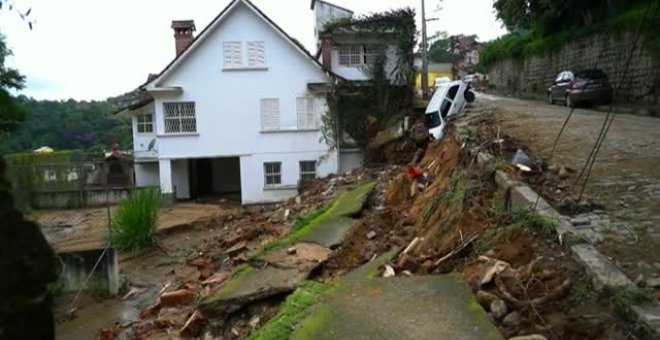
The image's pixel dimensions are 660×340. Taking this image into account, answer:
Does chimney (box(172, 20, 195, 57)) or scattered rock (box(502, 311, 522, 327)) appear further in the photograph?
chimney (box(172, 20, 195, 57))

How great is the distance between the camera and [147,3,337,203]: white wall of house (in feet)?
76.4

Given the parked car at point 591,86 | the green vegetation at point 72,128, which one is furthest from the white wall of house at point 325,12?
the green vegetation at point 72,128

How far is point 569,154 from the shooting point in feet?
27.9

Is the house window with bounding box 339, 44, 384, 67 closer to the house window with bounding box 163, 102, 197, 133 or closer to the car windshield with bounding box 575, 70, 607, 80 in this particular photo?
the house window with bounding box 163, 102, 197, 133

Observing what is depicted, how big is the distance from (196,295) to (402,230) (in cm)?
304

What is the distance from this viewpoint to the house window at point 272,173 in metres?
24.0

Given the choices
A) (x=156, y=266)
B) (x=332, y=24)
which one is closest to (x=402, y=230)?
(x=156, y=266)

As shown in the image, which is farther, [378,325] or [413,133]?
[413,133]

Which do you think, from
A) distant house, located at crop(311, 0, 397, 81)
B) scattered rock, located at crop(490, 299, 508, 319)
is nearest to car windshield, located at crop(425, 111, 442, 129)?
distant house, located at crop(311, 0, 397, 81)

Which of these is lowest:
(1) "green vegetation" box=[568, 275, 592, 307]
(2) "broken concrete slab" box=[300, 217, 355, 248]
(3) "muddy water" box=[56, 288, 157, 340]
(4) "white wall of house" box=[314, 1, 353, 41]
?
(3) "muddy water" box=[56, 288, 157, 340]

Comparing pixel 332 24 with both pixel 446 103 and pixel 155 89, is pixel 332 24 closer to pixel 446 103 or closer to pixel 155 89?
pixel 155 89

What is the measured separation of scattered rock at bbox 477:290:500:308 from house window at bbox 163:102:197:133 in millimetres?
20963

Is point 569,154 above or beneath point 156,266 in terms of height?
above

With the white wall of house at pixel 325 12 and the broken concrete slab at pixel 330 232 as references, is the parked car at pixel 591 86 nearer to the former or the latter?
the white wall of house at pixel 325 12
